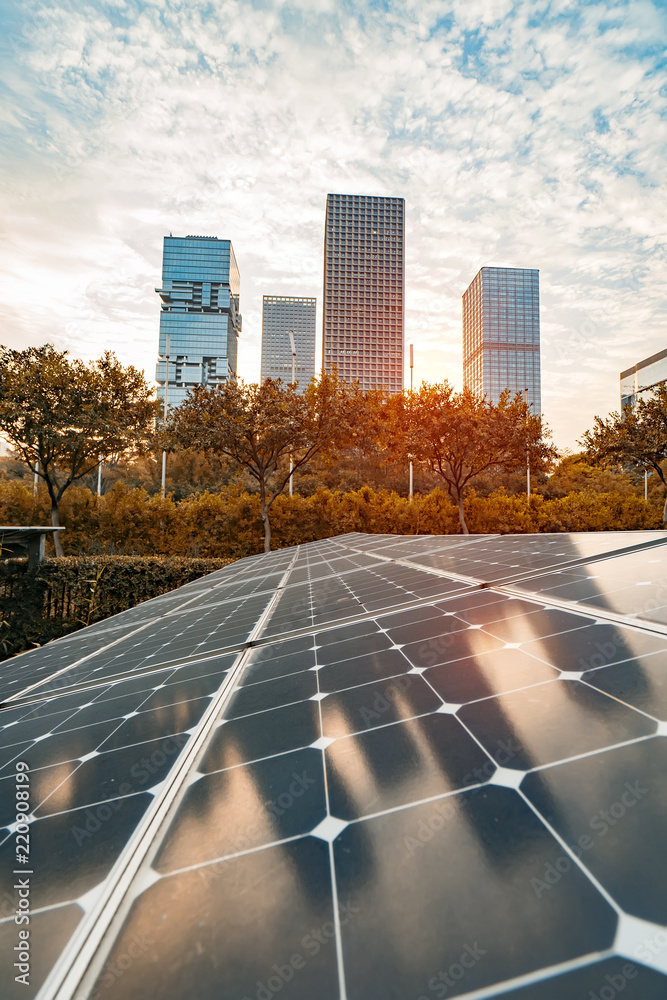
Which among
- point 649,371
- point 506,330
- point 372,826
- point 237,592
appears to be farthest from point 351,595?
point 506,330

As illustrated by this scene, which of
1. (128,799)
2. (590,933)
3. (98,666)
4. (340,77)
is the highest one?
(340,77)

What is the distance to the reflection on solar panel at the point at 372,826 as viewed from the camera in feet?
2.31

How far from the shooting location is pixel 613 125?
527 inches

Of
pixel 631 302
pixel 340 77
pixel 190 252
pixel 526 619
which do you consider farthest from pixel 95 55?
pixel 190 252

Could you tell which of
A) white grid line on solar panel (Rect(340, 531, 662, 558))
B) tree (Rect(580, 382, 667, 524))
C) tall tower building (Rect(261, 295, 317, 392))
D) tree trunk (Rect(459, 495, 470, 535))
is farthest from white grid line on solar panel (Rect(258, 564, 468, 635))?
tall tower building (Rect(261, 295, 317, 392))

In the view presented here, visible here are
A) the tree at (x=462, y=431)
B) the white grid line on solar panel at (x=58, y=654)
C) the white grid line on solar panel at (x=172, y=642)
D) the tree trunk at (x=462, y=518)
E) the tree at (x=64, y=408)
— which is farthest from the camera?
the tree at (x=462, y=431)

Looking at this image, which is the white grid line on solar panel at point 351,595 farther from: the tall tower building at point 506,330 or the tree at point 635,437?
the tall tower building at point 506,330

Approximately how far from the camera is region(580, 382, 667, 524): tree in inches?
788

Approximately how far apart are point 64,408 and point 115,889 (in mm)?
20270

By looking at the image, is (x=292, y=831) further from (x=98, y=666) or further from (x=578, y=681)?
(x=98, y=666)

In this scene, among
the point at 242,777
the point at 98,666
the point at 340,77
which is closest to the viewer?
the point at 242,777

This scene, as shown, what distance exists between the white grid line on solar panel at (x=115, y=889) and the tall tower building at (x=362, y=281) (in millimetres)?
124218

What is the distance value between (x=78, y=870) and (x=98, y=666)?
11.1 feet

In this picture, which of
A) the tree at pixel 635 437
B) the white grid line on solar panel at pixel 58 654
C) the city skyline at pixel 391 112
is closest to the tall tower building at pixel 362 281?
the city skyline at pixel 391 112
